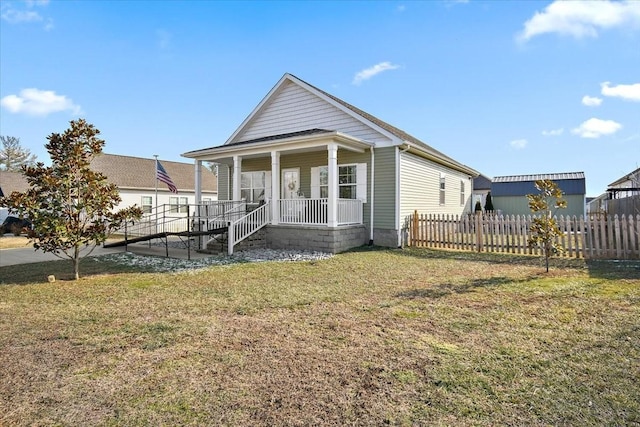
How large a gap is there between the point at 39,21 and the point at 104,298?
9430 millimetres

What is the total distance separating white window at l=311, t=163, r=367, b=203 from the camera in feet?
42.5

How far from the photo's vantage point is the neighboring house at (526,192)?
2634 centimetres

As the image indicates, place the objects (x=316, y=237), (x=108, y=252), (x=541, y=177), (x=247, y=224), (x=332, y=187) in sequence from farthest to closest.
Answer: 1. (x=541, y=177)
2. (x=108, y=252)
3. (x=247, y=224)
4. (x=316, y=237)
5. (x=332, y=187)

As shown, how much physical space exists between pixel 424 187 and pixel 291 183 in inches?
226

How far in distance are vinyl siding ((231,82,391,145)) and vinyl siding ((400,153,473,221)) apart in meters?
1.67

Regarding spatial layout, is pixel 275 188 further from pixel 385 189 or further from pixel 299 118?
pixel 299 118

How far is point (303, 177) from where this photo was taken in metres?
14.4

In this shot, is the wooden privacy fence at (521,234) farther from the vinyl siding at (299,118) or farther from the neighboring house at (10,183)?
the neighboring house at (10,183)

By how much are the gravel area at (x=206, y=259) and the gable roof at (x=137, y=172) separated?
15.5 m

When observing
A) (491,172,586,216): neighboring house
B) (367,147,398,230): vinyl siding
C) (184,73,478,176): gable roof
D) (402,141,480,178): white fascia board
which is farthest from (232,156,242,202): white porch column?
(491,172,586,216): neighboring house

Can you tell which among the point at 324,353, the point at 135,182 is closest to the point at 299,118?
the point at 324,353

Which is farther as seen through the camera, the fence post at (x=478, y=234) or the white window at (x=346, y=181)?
the white window at (x=346, y=181)

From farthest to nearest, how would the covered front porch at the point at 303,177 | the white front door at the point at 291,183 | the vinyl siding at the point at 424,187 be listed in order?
1. the white front door at the point at 291,183
2. the vinyl siding at the point at 424,187
3. the covered front porch at the point at 303,177

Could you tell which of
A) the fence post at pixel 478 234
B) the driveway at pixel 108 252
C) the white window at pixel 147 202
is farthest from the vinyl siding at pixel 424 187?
the white window at pixel 147 202
